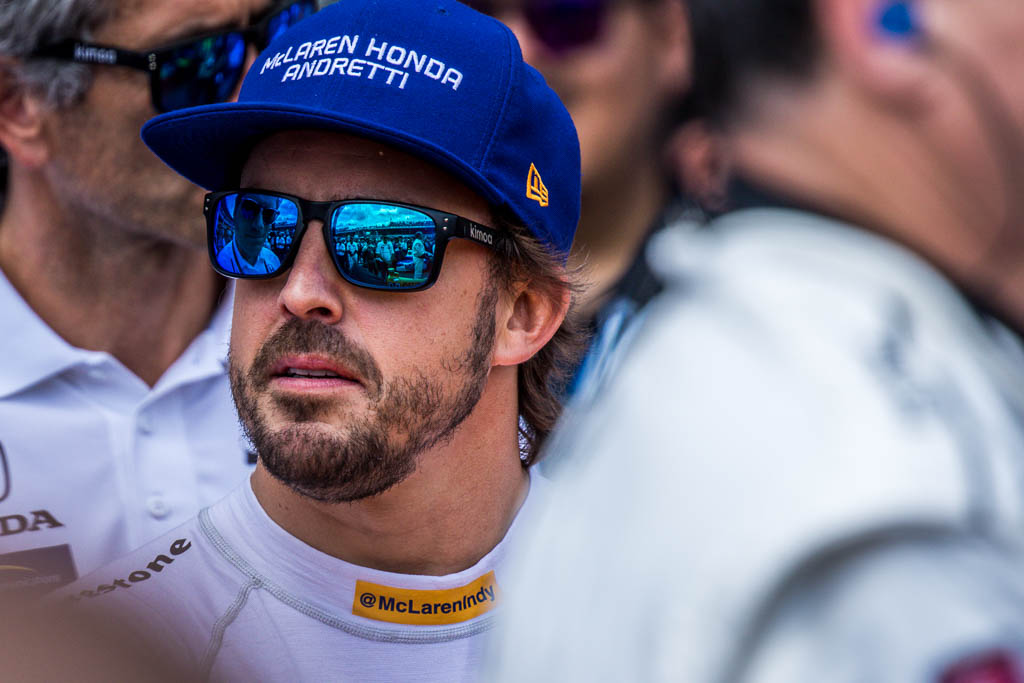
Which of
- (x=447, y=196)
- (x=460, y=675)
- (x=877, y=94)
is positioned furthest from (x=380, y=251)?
(x=877, y=94)

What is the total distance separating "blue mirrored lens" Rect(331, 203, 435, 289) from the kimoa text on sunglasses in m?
0.23

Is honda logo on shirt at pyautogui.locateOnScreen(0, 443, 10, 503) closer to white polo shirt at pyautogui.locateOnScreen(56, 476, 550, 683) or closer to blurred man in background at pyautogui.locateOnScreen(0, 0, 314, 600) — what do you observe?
blurred man in background at pyautogui.locateOnScreen(0, 0, 314, 600)

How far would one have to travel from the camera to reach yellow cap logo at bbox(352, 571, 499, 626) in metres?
1.89

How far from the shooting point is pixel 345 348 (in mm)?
1839

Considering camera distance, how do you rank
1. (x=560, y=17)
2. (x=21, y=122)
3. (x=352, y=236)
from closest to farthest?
(x=352, y=236), (x=21, y=122), (x=560, y=17)

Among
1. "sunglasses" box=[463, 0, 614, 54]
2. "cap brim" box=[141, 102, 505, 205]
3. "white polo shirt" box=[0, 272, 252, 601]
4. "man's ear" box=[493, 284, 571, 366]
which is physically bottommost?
"white polo shirt" box=[0, 272, 252, 601]

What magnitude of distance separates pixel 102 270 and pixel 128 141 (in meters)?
0.34

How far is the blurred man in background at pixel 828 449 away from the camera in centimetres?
64

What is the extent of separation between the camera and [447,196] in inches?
75.7

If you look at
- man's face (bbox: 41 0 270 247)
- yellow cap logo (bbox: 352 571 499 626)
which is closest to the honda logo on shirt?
man's face (bbox: 41 0 270 247)

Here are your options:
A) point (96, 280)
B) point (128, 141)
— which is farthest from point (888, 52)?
point (96, 280)

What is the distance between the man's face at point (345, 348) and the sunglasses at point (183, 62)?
776 mm

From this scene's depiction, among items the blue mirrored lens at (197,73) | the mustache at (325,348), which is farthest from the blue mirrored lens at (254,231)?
the blue mirrored lens at (197,73)

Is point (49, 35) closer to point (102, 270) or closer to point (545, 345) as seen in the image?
point (102, 270)
